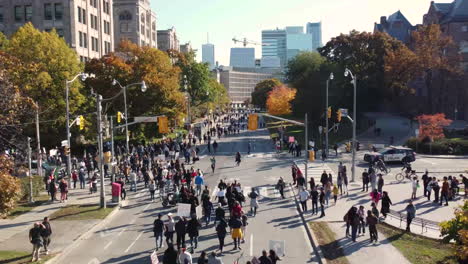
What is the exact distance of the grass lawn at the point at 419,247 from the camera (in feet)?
58.7

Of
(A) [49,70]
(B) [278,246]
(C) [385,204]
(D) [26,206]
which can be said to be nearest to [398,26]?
(A) [49,70]

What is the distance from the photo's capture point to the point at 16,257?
741 inches

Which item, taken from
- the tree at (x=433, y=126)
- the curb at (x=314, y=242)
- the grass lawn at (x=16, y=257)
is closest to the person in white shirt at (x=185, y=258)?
the curb at (x=314, y=242)

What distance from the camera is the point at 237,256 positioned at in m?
18.7

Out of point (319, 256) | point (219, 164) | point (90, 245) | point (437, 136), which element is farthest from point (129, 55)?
point (319, 256)

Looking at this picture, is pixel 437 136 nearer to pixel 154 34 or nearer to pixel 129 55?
pixel 129 55

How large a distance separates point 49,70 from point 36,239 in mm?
33907

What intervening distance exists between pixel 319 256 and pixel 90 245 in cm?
955

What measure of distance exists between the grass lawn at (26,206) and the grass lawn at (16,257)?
7.05 m

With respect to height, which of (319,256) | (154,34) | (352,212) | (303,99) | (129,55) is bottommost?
(319,256)

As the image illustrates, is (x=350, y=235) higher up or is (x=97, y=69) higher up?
(x=97, y=69)

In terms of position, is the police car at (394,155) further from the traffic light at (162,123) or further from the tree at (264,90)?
the tree at (264,90)

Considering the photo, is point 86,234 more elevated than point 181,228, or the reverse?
point 181,228

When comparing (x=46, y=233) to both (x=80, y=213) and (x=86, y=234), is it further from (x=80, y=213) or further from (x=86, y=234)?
(x=80, y=213)
